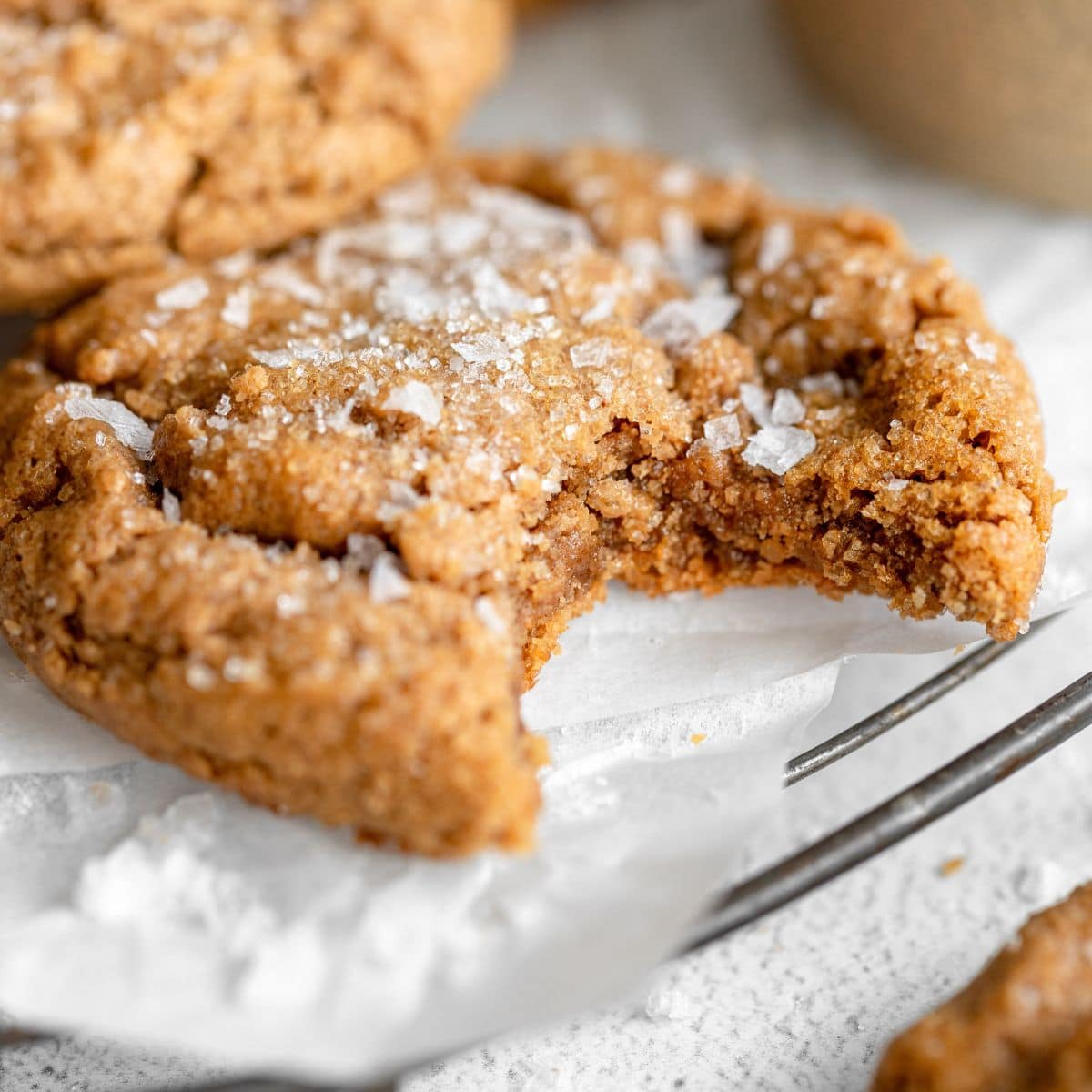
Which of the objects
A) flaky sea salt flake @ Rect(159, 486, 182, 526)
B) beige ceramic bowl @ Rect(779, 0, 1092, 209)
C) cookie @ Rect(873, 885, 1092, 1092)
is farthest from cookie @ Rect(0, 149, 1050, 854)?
beige ceramic bowl @ Rect(779, 0, 1092, 209)

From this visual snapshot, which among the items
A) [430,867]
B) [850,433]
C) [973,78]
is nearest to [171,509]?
[430,867]

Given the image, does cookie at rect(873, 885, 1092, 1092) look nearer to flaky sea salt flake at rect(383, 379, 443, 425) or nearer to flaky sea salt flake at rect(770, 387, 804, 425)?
flaky sea salt flake at rect(770, 387, 804, 425)

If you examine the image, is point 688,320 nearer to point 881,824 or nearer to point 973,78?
point 881,824

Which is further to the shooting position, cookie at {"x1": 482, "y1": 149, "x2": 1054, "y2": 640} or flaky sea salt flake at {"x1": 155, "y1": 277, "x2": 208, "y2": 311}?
flaky sea salt flake at {"x1": 155, "y1": 277, "x2": 208, "y2": 311}

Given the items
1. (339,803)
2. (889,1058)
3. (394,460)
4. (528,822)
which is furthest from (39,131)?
(889,1058)

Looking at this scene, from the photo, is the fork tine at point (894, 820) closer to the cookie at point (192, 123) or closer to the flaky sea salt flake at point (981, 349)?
the flaky sea salt flake at point (981, 349)

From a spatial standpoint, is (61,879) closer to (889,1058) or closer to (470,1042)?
(470,1042)
